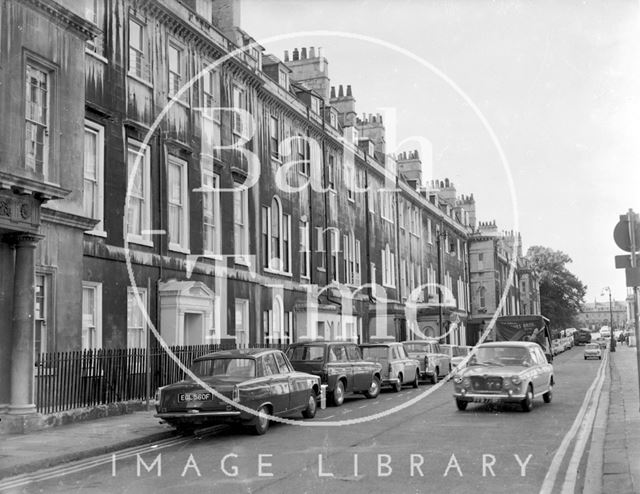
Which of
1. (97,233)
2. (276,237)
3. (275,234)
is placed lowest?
(97,233)

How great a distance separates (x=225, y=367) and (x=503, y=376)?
647 centimetres

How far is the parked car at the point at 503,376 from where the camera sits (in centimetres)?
1689

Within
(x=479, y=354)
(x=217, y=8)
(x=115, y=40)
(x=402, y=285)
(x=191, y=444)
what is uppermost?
(x=217, y=8)

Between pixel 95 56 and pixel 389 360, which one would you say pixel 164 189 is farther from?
pixel 389 360

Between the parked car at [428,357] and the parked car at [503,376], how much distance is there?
9.46m

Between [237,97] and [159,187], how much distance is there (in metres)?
6.55

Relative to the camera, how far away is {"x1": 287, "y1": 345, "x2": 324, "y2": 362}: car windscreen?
774 inches

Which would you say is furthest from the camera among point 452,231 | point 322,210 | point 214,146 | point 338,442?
point 452,231

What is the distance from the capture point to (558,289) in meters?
124


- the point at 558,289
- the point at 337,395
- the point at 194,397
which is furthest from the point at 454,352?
the point at 558,289

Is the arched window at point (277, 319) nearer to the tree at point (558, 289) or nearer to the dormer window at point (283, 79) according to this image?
the dormer window at point (283, 79)

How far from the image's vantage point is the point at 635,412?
15523mm

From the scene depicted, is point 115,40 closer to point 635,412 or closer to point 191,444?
point 191,444

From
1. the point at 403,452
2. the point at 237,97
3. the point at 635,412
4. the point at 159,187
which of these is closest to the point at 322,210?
the point at 237,97
